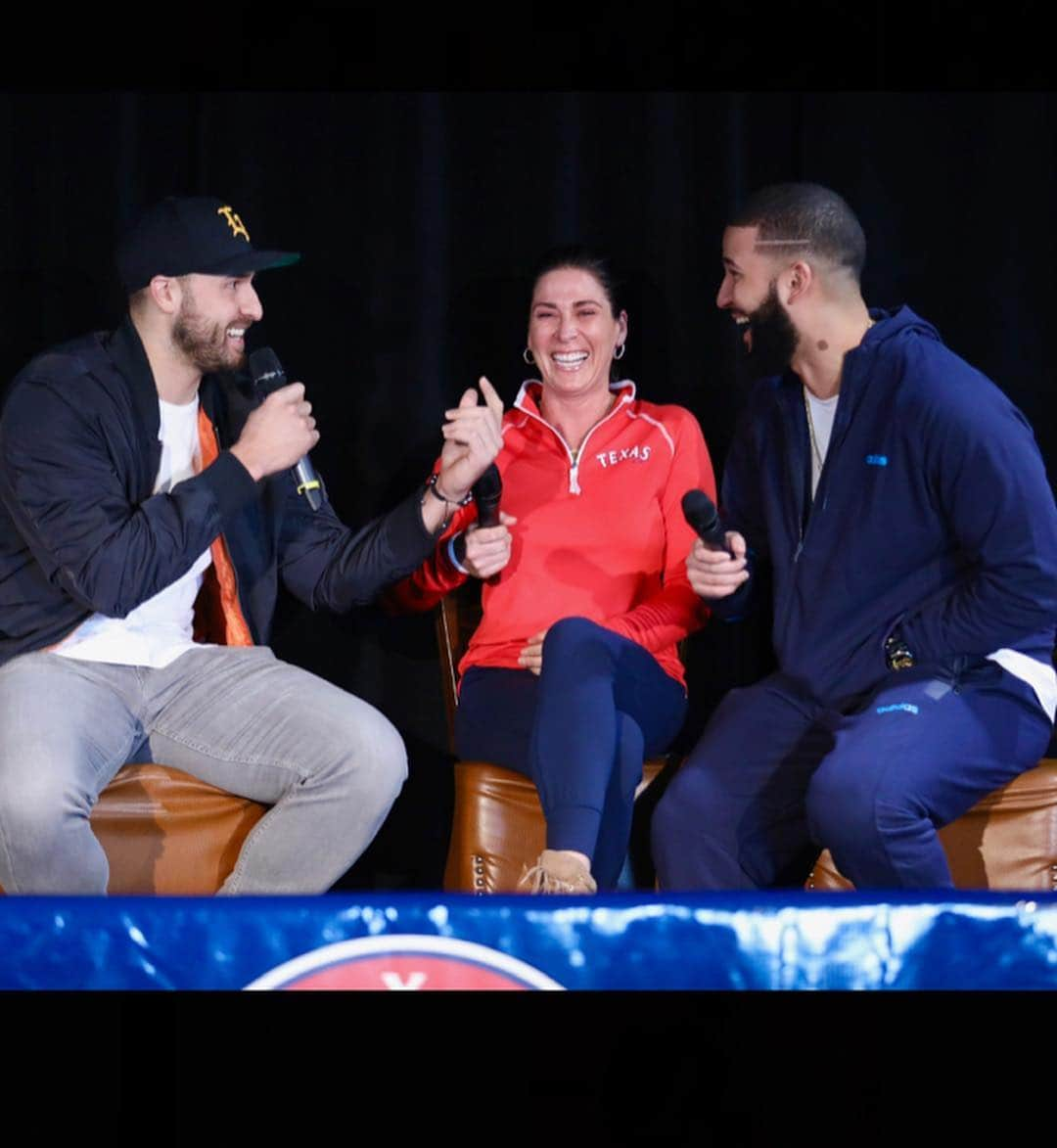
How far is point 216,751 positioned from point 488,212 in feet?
4.37

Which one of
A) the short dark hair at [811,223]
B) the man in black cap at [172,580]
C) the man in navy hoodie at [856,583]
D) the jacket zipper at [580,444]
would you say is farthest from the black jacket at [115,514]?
the short dark hair at [811,223]

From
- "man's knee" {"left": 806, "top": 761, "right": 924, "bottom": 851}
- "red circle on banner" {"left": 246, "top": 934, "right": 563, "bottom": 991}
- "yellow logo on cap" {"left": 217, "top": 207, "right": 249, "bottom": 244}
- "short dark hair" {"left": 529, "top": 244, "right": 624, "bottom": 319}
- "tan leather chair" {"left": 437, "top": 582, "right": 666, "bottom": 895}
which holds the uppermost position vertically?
"yellow logo on cap" {"left": 217, "top": 207, "right": 249, "bottom": 244}

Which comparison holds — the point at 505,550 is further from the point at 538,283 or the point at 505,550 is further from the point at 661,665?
the point at 538,283

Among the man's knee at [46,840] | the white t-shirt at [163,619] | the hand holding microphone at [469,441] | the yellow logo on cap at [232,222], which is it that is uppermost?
the yellow logo on cap at [232,222]

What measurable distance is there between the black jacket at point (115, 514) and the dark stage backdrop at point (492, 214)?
53cm

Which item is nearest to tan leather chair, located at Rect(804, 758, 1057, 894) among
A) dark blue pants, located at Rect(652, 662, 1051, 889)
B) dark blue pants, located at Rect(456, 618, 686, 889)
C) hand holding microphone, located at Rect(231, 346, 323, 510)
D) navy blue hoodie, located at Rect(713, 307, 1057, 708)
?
dark blue pants, located at Rect(652, 662, 1051, 889)

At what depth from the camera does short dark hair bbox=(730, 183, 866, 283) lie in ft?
8.90

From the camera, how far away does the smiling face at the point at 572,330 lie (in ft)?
9.77

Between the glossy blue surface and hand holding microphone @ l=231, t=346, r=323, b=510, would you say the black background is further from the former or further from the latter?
the glossy blue surface

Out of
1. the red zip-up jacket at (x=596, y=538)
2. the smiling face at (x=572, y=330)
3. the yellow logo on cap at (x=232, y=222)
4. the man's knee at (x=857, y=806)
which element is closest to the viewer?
the man's knee at (x=857, y=806)

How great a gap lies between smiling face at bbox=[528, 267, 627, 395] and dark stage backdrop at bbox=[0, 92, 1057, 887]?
0.29 meters

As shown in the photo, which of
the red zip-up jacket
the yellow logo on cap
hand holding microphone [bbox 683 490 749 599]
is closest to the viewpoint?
hand holding microphone [bbox 683 490 749 599]

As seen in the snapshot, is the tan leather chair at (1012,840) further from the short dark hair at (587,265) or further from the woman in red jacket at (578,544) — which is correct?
the short dark hair at (587,265)

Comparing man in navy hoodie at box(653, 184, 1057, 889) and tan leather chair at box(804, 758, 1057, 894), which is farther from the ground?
man in navy hoodie at box(653, 184, 1057, 889)
